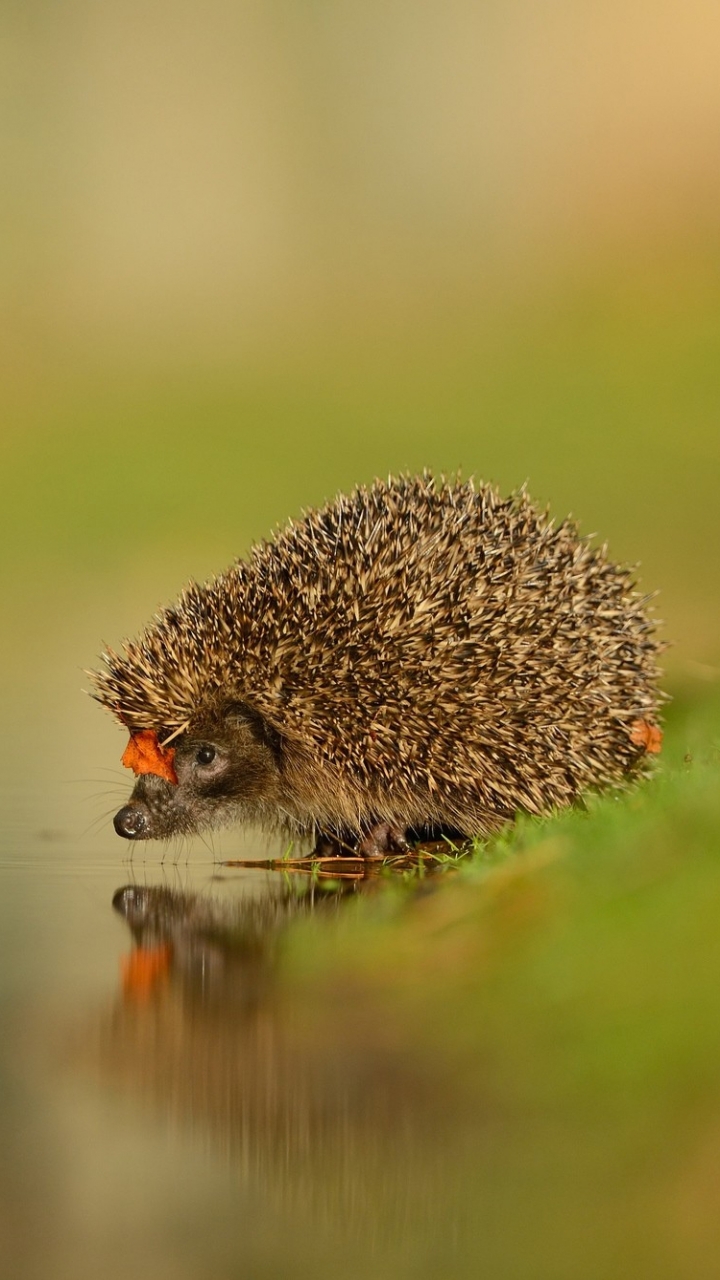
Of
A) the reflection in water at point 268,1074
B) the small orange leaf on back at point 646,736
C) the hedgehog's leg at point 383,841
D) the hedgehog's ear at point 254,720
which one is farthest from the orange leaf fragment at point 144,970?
the small orange leaf on back at point 646,736

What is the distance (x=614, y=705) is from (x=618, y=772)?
39 cm

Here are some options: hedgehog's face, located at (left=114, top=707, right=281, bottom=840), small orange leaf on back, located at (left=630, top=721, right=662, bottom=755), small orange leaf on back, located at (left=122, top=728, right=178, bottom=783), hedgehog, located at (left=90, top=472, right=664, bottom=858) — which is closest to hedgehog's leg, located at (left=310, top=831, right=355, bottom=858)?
hedgehog, located at (left=90, top=472, right=664, bottom=858)

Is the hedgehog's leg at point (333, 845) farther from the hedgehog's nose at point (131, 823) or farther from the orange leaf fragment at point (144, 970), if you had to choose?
the orange leaf fragment at point (144, 970)

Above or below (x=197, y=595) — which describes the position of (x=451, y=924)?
below

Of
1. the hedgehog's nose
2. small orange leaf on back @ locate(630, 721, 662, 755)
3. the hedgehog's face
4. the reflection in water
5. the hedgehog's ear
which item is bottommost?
the reflection in water

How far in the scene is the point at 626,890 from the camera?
5.89 meters

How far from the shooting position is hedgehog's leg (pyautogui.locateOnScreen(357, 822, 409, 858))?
910 centimetres

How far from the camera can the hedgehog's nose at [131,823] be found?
28.6ft

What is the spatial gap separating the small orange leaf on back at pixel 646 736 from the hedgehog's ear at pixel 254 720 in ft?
7.18

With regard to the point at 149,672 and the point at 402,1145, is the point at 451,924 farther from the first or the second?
the point at 149,672

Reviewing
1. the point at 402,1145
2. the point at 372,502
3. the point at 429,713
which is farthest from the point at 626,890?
the point at 372,502

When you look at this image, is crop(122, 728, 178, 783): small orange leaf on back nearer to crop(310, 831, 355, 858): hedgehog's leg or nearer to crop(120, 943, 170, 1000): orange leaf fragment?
crop(310, 831, 355, 858): hedgehog's leg

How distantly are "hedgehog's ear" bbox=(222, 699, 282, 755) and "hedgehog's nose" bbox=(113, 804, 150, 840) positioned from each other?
70 centimetres

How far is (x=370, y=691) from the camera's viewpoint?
8.76 metres
